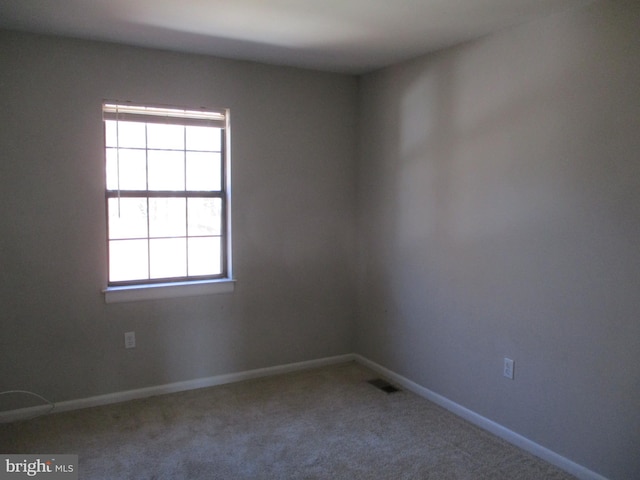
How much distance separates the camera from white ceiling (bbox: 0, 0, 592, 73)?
2594 millimetres

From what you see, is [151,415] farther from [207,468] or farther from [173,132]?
[173,132]

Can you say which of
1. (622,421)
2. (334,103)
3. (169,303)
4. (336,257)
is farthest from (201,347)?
(622,421)

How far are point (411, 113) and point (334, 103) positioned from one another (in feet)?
2.46

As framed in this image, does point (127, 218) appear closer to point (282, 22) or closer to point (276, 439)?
point (282, 22)

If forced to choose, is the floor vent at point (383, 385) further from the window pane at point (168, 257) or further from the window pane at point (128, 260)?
the window pane at point (128, 260)

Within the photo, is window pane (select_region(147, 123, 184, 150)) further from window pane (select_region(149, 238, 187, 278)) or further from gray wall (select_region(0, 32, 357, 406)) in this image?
window pane (select_region(149, 238, 187, 278))

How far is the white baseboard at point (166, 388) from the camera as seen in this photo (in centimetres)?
321

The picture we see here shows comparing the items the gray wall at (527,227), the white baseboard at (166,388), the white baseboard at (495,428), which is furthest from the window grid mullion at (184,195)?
the white baseboard at (495,428)

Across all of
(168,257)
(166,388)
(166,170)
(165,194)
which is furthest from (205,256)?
(166,388)

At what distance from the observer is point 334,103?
163 inches

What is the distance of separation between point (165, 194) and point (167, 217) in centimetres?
16

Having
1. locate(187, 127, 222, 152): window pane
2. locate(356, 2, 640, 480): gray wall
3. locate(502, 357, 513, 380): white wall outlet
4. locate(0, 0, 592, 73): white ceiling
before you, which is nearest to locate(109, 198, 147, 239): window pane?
locate(187, 127, 222, 152): window pane

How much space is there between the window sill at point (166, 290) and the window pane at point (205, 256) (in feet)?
0.34

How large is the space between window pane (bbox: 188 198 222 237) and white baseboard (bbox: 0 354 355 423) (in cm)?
107
